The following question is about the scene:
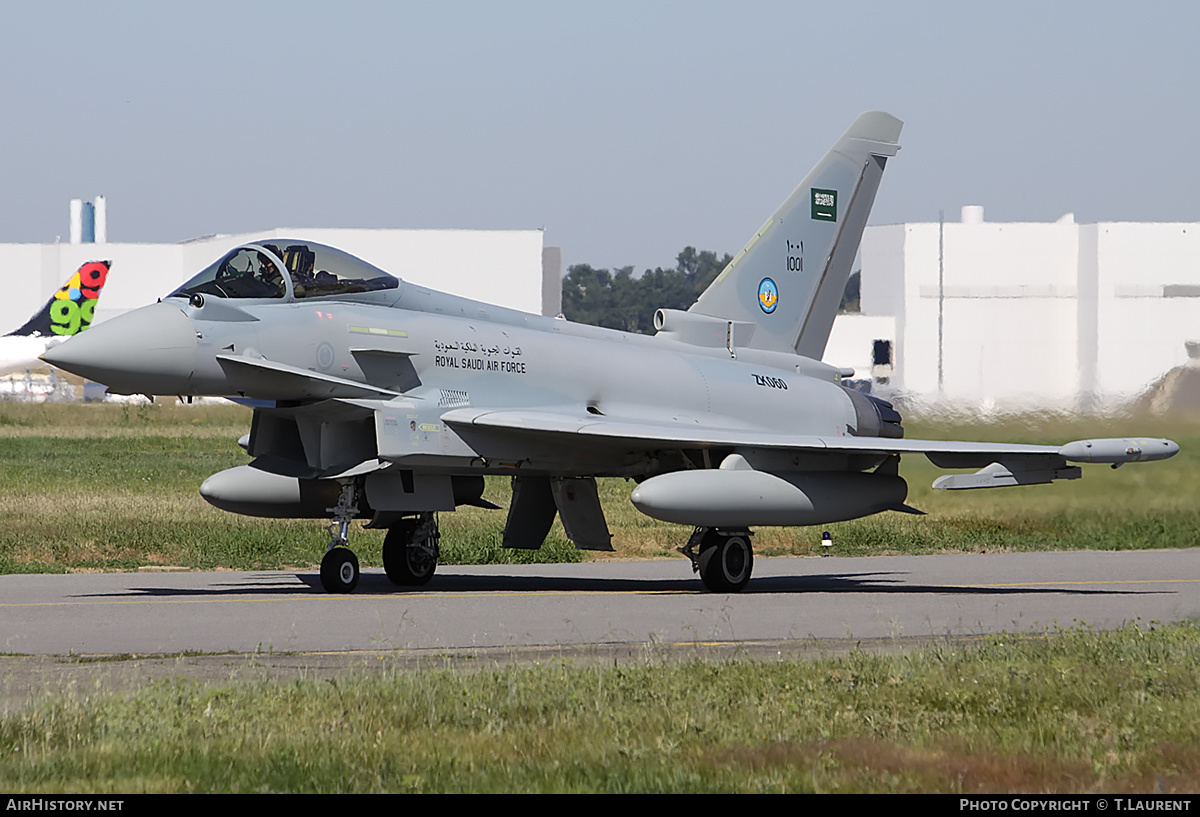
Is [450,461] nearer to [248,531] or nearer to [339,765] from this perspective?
[248,531]

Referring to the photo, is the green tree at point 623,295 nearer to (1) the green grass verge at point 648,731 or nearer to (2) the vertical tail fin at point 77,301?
(2) the vertical tail fin at point 77,301

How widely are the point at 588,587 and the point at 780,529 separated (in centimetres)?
792

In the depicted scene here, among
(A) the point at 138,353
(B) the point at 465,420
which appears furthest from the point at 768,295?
(A) the point at 138,353

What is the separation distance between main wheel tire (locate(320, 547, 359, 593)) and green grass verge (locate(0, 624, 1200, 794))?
5.31m

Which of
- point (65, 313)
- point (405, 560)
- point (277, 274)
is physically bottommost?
point (405, 560)

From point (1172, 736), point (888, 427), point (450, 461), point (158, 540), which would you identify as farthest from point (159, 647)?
point (888, 427)

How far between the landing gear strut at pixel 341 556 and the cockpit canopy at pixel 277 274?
6.05 ft

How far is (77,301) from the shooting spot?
74938 millimetres

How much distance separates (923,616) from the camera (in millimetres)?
12797

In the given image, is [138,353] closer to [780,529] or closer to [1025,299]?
[780,529]

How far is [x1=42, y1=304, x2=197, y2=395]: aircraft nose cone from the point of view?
12.8 metres

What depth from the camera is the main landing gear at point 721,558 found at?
49.5 feet

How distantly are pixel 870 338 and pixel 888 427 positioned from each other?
173 ft

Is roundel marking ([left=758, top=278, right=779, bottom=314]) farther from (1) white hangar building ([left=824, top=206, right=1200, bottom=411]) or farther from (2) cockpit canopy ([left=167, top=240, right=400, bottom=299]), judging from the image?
(1) white hangar building ([left=824, top=206, right=1200, bottom=411])
